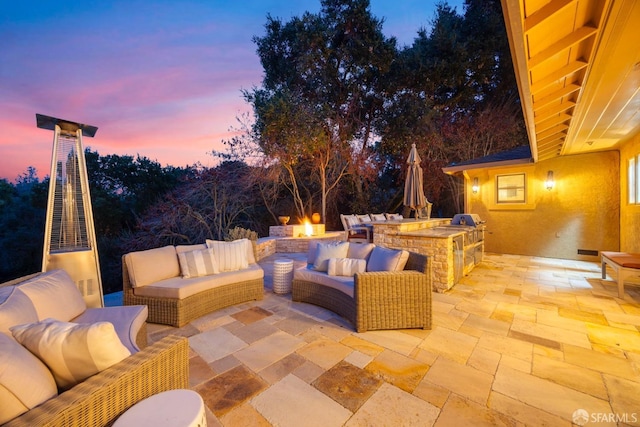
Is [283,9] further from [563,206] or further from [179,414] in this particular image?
[179,414]

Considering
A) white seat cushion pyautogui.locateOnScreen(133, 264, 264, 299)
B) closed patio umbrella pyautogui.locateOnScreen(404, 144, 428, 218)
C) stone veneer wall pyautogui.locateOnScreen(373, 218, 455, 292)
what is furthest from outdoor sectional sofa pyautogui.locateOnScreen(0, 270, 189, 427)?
closed patio umbrella pyautogui.locateOnScreen(404, 144, 428, 218)

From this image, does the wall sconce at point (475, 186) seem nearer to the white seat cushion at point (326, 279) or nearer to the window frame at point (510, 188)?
the window frame at point (510, 188)

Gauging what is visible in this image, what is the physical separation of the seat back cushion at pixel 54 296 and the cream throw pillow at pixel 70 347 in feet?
2.86

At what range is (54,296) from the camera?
6.77ft

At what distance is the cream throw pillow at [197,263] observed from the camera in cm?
336

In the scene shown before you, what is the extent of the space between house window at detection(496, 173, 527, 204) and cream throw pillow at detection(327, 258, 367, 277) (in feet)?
21.1

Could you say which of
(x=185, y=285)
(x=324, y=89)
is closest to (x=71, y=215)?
(x=185, y=285)

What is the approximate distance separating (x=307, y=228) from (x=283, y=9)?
8418 mm

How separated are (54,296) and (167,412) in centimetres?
181

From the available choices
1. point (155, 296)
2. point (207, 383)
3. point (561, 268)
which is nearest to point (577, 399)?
point (207, 383)

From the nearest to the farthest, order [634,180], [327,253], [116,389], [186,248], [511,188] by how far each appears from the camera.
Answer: [116,389]
[186,248]
[327,253]
[634,180]
[511,188]

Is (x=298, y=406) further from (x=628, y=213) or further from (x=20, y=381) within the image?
(x=628, y=213)

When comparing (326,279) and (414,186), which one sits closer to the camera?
(326,279)

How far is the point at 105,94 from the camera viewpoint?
6484 millimetres
